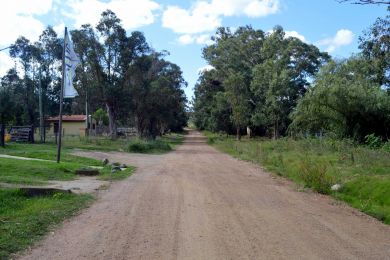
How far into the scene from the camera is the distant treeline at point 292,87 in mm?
31203

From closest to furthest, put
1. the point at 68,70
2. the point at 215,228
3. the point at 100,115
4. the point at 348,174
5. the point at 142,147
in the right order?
1. the point at 215,228
2. the point at 348,174
3. the point at 68,70
4. the point at 142,147
5. the point at 100,115

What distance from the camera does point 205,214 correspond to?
10.3m

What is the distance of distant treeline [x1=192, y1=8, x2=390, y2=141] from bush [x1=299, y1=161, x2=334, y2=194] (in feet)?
52.1

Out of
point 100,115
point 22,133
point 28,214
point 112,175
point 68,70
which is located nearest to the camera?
point 28,214

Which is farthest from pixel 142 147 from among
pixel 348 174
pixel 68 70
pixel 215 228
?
pixel 215 228

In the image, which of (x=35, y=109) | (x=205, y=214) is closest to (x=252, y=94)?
(x=35, y=109)

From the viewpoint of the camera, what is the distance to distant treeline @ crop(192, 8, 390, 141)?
31203 millimetres

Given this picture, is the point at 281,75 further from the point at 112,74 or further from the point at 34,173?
the point at 34,173

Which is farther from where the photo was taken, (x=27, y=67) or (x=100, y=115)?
(x=100, y=115)

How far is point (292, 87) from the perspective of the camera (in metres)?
56.6

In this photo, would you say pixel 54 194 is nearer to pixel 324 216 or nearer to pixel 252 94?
pixel 324 216

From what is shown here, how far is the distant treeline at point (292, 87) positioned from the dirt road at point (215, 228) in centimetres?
1868

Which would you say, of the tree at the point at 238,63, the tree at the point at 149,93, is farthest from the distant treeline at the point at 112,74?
the tree at the point at 238,63

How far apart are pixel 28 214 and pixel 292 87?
49.9 meters
